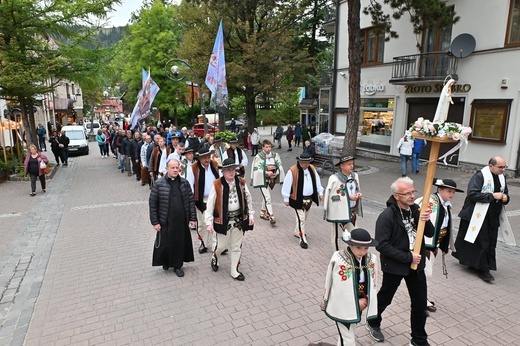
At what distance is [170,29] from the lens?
37.6 metres

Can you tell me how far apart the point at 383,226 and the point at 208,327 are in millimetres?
2470

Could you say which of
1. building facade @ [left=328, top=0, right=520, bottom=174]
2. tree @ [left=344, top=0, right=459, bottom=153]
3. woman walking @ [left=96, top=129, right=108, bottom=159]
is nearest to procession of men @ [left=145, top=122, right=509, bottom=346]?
building facade @ [left=328, top=0, right=520, bottom=174]

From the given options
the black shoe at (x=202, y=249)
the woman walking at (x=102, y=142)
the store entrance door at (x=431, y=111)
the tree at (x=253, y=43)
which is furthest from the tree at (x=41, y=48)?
the store entrance door at (x=431, y=111)

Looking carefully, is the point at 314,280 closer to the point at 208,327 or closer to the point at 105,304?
the point at 208,327

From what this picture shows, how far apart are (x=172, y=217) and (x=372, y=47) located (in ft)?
54.2

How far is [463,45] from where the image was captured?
45.7ft

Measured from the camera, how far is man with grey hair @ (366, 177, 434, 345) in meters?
3.79

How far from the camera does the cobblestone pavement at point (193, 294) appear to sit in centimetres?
438

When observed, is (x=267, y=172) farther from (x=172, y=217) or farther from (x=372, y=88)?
(x=372, y=88)

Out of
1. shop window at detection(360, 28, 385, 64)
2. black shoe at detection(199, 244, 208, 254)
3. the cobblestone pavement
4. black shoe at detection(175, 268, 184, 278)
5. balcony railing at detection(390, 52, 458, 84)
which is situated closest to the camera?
the cobblestone pavement

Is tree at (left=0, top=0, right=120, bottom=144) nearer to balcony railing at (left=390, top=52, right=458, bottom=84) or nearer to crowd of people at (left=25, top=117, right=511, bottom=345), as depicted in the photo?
crowd of people at (left=25, top=117, right=511, bottom=345)

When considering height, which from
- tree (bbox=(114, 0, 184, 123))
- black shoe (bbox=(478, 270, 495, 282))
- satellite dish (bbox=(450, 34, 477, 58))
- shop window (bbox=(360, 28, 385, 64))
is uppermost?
tree (bbox=(114, 0, 184, 123))

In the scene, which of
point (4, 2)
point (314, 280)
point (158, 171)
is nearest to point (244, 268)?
point (314, 280)

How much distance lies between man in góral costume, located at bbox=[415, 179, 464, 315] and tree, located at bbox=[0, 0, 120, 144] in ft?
48.7
